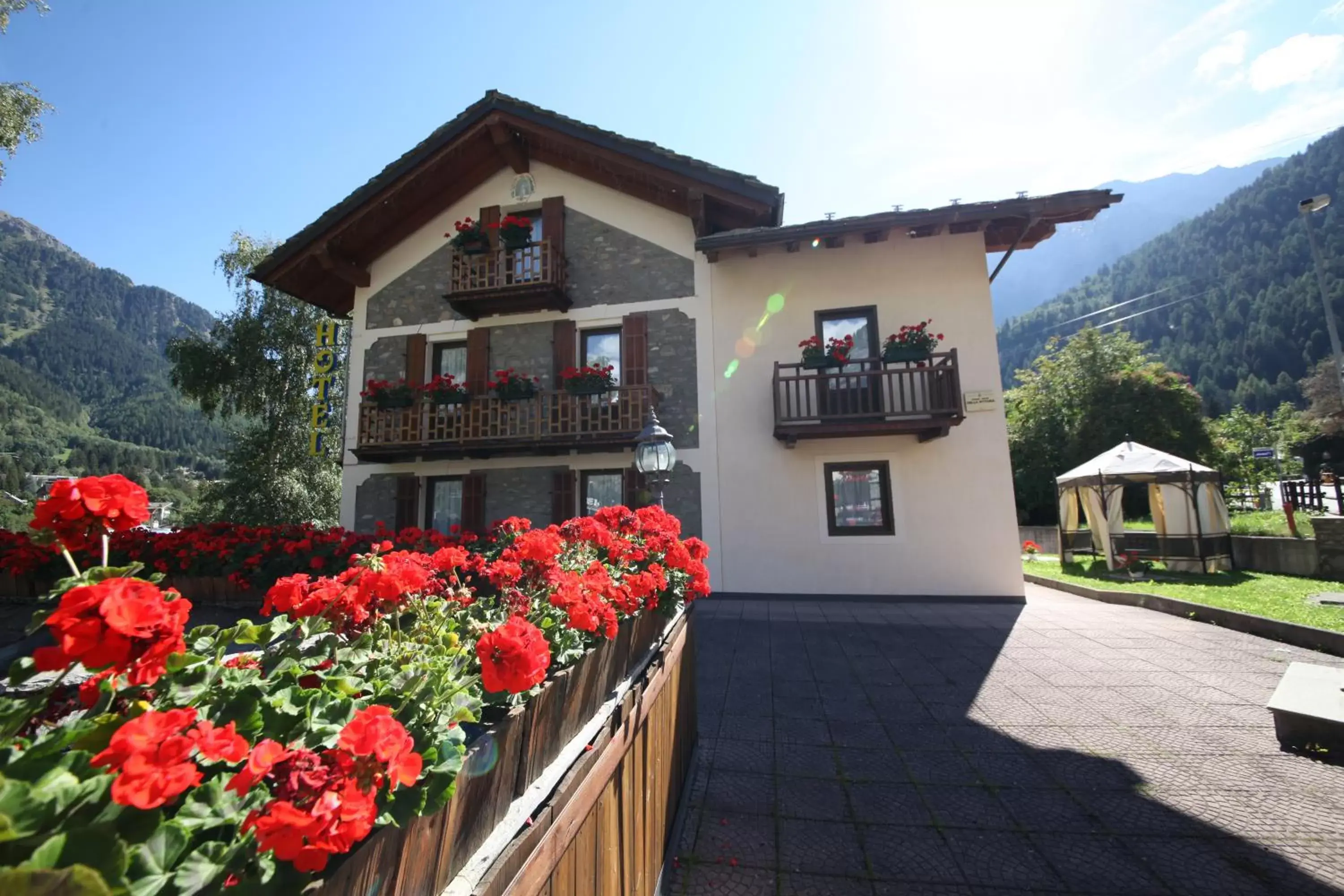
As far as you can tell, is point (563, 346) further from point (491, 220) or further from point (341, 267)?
point (341, 267)

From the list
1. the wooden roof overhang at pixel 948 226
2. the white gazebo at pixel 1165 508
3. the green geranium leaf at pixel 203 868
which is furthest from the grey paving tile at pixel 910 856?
the white gazebo at pixel 1165 508

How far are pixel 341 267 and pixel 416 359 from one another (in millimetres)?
2423

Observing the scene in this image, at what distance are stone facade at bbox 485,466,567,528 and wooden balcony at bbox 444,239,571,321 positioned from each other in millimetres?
3118

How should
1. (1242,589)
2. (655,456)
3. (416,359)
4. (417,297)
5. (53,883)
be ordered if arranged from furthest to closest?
1. (417,297)
2. (416,359)
3. (1242,589)
4. (655,456)
5. (53,883)

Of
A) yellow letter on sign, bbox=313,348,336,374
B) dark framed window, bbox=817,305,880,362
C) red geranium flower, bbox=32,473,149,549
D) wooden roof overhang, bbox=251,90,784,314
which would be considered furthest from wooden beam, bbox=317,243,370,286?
red geranium flower, bbox=32,473,149,549

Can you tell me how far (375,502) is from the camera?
34.0 ft

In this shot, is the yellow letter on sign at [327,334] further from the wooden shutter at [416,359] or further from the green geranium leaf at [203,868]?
the green geranium leaf at [203,868]

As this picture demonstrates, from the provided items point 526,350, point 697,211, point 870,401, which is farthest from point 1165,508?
point 526,350

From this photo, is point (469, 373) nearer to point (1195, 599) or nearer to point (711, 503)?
point (711, 503)

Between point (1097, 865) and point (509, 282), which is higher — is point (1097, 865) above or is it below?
below

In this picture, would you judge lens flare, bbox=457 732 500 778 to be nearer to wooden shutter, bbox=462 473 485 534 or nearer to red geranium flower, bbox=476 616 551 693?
red geranium flower, bbox=476 616 551 693

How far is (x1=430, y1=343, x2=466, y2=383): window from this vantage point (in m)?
10.7

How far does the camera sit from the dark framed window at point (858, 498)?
8898 millimetres

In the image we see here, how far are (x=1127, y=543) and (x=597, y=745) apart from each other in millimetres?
16045
